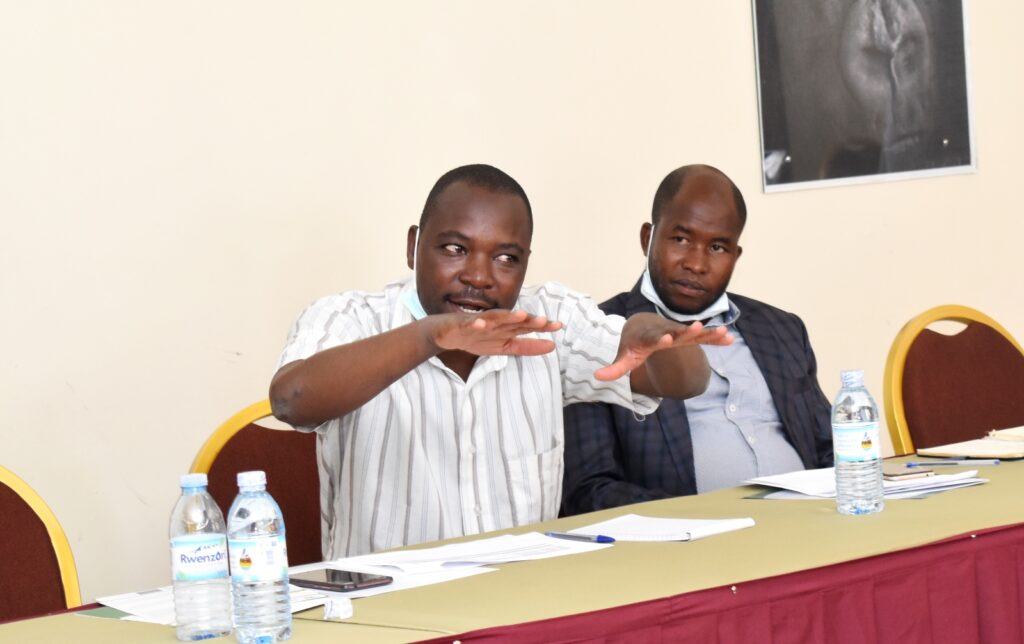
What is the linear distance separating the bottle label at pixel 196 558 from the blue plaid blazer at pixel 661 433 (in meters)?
1.18

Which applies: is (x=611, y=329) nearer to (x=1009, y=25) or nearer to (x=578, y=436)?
(x=578, y=436)

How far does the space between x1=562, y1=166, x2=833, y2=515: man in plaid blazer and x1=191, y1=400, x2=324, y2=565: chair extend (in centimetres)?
53

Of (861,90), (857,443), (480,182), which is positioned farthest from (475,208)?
(861,90)

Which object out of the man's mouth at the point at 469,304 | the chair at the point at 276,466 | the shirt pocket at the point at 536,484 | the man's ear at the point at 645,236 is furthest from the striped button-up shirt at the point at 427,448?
the man's ear at the point at 645,236

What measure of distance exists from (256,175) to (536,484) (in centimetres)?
121

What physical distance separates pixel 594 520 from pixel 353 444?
1.59ft

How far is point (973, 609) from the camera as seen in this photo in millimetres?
1621

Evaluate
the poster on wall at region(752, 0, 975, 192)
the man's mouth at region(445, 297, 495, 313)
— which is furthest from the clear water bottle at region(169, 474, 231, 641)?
the poster on wall at region(752, 0, 975, 192)

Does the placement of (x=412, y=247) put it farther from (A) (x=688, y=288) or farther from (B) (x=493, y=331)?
(A) (x=688, y=288)

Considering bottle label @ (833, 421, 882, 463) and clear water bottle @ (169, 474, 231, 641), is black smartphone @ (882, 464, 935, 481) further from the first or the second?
clear water bottle @ (169, 474, 231, 641)

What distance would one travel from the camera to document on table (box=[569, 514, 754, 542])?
1.73 m

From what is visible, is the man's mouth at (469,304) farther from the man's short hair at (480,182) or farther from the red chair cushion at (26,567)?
the red chair cushion at (26,567)

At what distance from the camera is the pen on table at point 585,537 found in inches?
68.7

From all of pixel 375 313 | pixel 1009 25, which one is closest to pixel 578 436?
pixel 375 313
